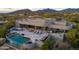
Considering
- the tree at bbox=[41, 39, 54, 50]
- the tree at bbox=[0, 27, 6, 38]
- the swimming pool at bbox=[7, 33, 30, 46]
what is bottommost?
the tree at bbox=[41, 39, 54, 50]

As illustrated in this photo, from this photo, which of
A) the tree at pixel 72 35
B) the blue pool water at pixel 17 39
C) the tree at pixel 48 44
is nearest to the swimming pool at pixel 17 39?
the blue pool water at pixel 17 39

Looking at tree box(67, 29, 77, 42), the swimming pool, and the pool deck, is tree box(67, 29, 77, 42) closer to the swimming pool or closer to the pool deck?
the pool deck

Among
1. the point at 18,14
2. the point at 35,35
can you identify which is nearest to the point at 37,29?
the point at 35,35

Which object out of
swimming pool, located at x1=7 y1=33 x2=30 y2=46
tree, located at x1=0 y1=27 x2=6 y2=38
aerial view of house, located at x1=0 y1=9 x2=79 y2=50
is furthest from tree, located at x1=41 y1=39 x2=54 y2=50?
tree, located at x1=0 y1=27 x2=6 y2=38

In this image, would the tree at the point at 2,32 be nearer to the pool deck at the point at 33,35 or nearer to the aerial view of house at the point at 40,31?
the aerial view of house at the point at 40,31
